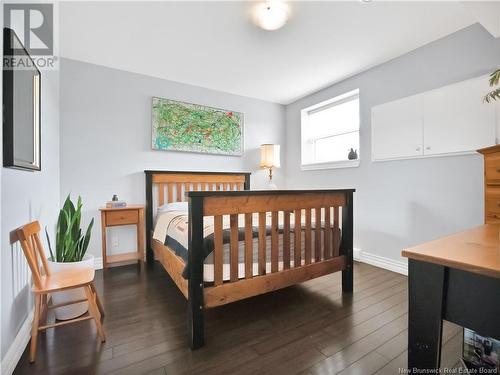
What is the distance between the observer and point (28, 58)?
→ 4.78 feet

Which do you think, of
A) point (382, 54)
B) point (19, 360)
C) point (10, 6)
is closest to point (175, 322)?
point (19, 360)

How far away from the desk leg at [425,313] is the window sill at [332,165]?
8.17ft

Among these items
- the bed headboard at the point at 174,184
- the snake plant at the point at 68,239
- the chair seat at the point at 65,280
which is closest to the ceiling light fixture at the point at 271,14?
the bed headboard at the point at 174,184

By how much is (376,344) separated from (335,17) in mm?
2366

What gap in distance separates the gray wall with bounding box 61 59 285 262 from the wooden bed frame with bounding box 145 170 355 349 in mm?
915

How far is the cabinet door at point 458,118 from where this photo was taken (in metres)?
1.97

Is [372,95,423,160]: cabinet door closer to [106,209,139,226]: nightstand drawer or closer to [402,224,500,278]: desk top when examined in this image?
[402,224,500,278]: desk top

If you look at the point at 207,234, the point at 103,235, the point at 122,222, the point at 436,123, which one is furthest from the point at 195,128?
the point at 436,123

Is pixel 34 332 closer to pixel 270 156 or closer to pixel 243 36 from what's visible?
pixel 243 36

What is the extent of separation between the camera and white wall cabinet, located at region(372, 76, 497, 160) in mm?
1993

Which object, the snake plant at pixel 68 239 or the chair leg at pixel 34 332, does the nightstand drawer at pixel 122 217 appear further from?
the chair leg at pixel 34 332

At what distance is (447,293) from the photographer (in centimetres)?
63

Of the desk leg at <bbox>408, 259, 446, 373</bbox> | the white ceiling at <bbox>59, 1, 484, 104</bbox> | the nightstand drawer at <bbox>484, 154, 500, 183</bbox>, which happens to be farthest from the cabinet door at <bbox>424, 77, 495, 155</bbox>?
the desk leg at <bbox>408, 259, 446, 373</bbox>

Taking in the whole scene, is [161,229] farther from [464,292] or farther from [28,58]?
[464,292]
